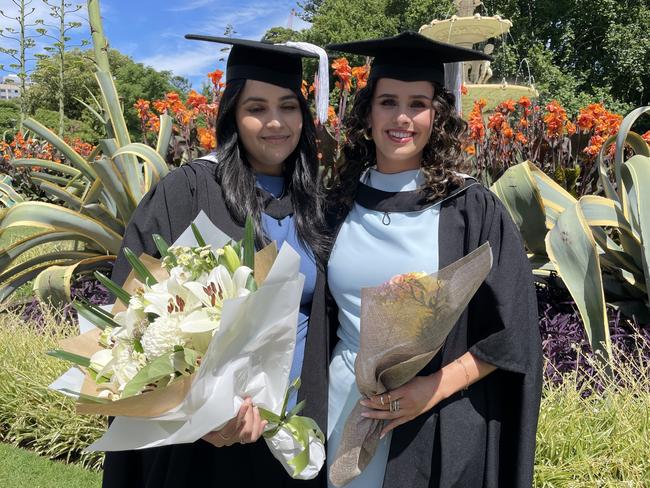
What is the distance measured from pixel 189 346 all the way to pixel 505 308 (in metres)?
0.84

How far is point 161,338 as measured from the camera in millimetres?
1245

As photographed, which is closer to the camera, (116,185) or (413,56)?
(413,56)

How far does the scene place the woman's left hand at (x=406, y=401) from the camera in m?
1.55

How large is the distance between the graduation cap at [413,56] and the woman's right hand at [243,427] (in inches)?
42.6

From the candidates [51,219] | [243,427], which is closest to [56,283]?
[51,219]

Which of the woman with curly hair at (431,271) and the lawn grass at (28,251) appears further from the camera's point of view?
the lawn grass at (28,251)

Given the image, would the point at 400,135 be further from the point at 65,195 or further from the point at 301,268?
the point at 65,195

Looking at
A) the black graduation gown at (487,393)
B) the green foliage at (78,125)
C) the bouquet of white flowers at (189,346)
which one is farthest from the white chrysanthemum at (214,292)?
the green foliage at (78,125)

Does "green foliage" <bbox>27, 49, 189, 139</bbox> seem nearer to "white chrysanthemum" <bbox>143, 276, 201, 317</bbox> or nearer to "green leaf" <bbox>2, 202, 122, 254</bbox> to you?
"green leaf" <bbox>2, 202, 122, 254</bbox>

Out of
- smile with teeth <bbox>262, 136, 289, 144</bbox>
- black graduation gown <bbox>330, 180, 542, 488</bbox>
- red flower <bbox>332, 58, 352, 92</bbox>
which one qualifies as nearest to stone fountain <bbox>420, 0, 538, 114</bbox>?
red flower <bbox>332, 58, 352, 92</bbox>

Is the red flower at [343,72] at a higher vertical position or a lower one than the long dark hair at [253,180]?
higher

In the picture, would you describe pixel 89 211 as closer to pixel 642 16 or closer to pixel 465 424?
pixel 465 424

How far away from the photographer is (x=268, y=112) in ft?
6.35

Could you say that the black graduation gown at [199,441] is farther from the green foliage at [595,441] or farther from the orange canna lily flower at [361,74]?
the orange canna lily flower at [361,74]
